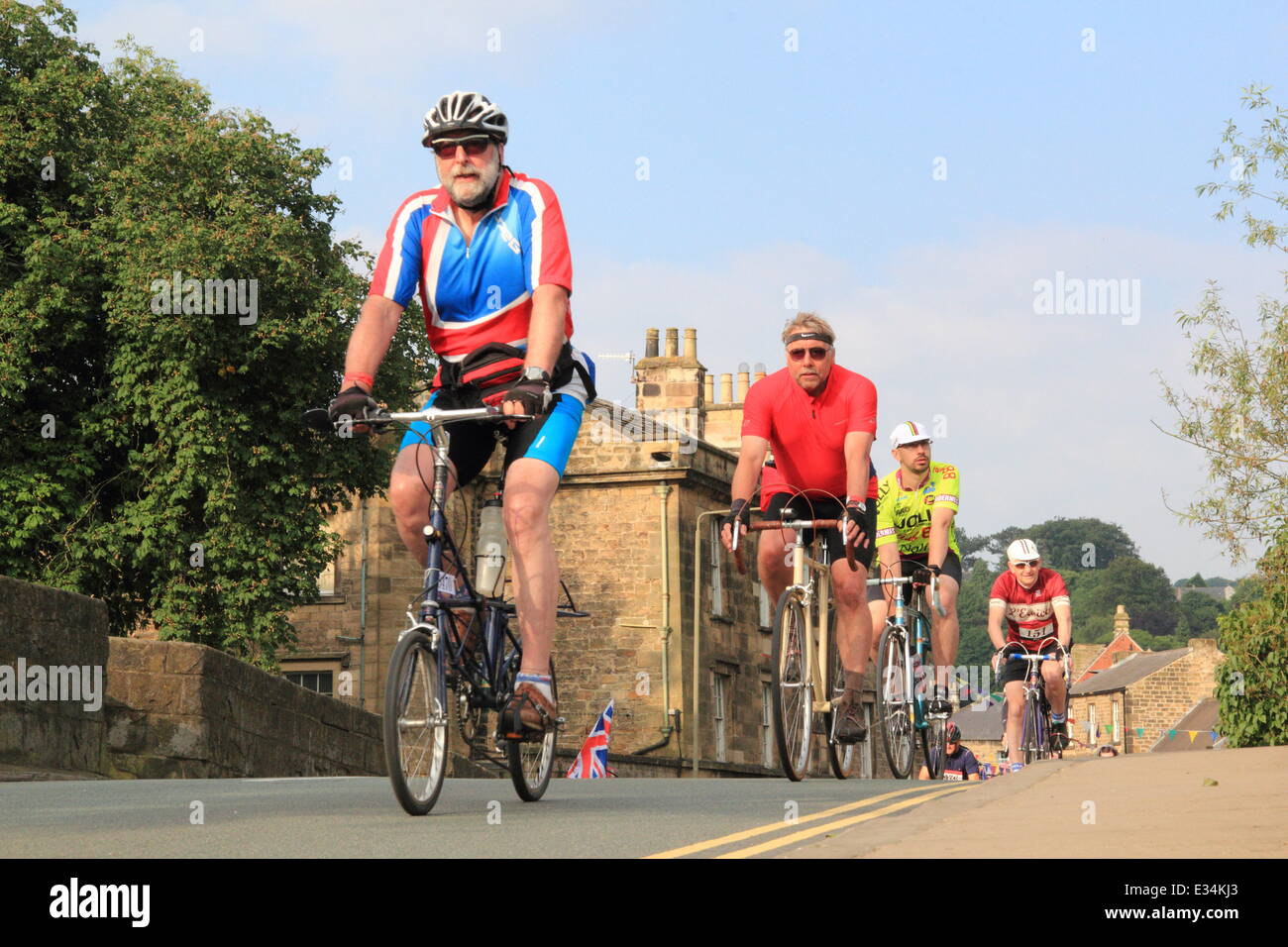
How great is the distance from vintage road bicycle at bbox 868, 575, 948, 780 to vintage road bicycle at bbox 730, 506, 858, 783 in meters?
1.39

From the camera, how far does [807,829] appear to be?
7.41m

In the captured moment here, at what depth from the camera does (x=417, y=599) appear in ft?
26.0

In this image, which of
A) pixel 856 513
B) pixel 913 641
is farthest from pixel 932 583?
pixel 856 513

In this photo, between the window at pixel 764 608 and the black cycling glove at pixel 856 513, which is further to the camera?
the window at pixel 764 608

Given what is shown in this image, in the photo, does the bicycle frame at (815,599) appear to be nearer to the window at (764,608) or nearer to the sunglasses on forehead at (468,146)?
the sunglasses on forehead at (468,146)

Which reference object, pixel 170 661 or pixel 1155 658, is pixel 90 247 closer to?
pixel 170 661

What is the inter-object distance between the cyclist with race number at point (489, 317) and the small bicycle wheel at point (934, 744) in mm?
6263

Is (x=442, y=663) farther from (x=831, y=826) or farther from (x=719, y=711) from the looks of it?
(x=719, y=711)

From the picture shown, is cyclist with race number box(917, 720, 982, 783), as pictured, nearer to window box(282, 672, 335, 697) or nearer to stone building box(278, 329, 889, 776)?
stone building box(278, 329, 889, 776)

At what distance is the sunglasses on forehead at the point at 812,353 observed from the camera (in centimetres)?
1088

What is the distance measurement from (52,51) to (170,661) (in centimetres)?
1969

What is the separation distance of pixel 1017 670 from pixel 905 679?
12.0 ft

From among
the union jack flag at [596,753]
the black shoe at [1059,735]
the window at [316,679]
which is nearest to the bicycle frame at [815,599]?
the black shoe at [1059,735]
